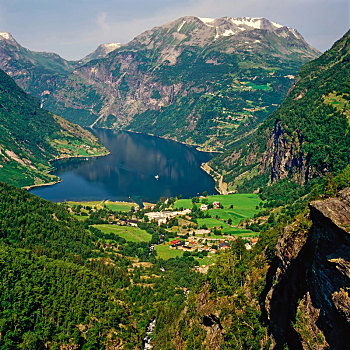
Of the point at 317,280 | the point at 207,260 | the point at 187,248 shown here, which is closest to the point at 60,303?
the point at 207,260

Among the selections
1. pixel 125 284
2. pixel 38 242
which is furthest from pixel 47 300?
pixel 38 242

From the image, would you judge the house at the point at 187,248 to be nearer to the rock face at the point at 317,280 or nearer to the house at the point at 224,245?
the house at the point at 224,245

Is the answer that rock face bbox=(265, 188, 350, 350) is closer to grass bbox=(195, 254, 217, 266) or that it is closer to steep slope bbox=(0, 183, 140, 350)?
steep slope bbox=(0, 183, 140, 350)

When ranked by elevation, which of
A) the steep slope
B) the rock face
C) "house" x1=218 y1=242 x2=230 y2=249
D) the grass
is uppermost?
the rock face

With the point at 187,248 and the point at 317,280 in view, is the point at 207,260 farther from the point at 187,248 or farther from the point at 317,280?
the point at 317,280

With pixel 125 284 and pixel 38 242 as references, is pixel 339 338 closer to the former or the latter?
pixel 125 284

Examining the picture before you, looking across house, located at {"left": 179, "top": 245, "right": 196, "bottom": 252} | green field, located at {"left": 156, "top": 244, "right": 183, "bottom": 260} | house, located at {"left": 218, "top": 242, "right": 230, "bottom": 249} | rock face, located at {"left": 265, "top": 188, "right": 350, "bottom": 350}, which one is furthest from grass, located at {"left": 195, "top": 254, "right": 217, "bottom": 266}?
rock face, located at {"left": 265, "top": 188, "right": 350, "bottom": 350}

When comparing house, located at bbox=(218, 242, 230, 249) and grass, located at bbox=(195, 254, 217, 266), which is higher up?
house, located at bbox=(218, 242, 230, 249)

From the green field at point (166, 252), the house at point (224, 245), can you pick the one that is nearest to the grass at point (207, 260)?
the house at point (224, 245)
